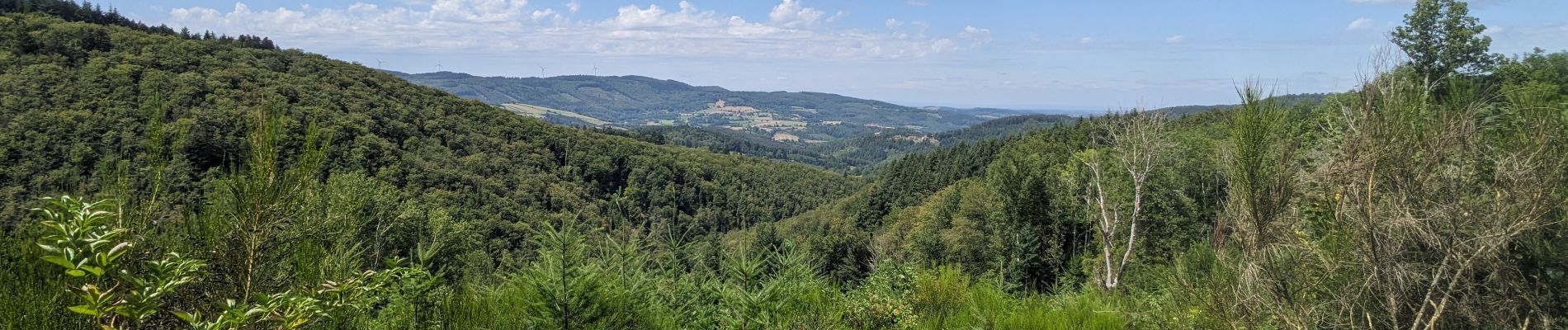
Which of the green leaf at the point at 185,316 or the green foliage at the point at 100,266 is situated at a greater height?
the green foliage at the point at 100,266

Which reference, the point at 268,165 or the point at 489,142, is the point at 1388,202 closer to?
the point at 268,165

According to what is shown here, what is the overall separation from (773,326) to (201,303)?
77.8 inches

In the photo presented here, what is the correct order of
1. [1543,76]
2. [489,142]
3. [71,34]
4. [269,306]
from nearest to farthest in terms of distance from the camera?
[269,306], [1543,76], [71,34], [489,142]

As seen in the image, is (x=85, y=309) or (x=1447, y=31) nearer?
(x=85, y=309)

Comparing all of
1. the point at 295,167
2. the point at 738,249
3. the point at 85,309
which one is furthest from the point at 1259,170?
the point at 85,309

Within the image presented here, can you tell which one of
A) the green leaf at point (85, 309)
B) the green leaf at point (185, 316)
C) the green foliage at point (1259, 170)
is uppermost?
the green foliage at point (1259, 170)

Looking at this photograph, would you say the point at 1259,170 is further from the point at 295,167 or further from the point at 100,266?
the point at 100,266

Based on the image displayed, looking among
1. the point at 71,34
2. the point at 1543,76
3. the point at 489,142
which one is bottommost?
the point at 489,142

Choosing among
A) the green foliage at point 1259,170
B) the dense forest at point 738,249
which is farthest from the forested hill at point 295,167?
the green foliage at point 1259,170

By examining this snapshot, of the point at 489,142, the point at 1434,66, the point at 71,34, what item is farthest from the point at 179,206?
the point at 71,34

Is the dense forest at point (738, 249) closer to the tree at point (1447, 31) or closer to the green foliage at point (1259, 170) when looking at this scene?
the green foliage at point (1259, 170)

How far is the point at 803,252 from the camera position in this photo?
352 centimetres

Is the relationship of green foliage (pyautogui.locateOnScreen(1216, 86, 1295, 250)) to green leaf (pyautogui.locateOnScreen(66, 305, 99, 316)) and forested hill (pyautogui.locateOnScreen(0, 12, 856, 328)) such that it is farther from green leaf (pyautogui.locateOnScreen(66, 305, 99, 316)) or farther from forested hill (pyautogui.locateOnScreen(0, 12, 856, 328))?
green leaf (pyautogui.locateOnScreen(66, 305, 99, 316))

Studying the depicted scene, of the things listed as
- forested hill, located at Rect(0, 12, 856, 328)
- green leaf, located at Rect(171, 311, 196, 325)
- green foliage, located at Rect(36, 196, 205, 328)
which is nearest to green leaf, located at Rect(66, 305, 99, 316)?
green foliage, located at Rect(36, 196, 205, 328)
